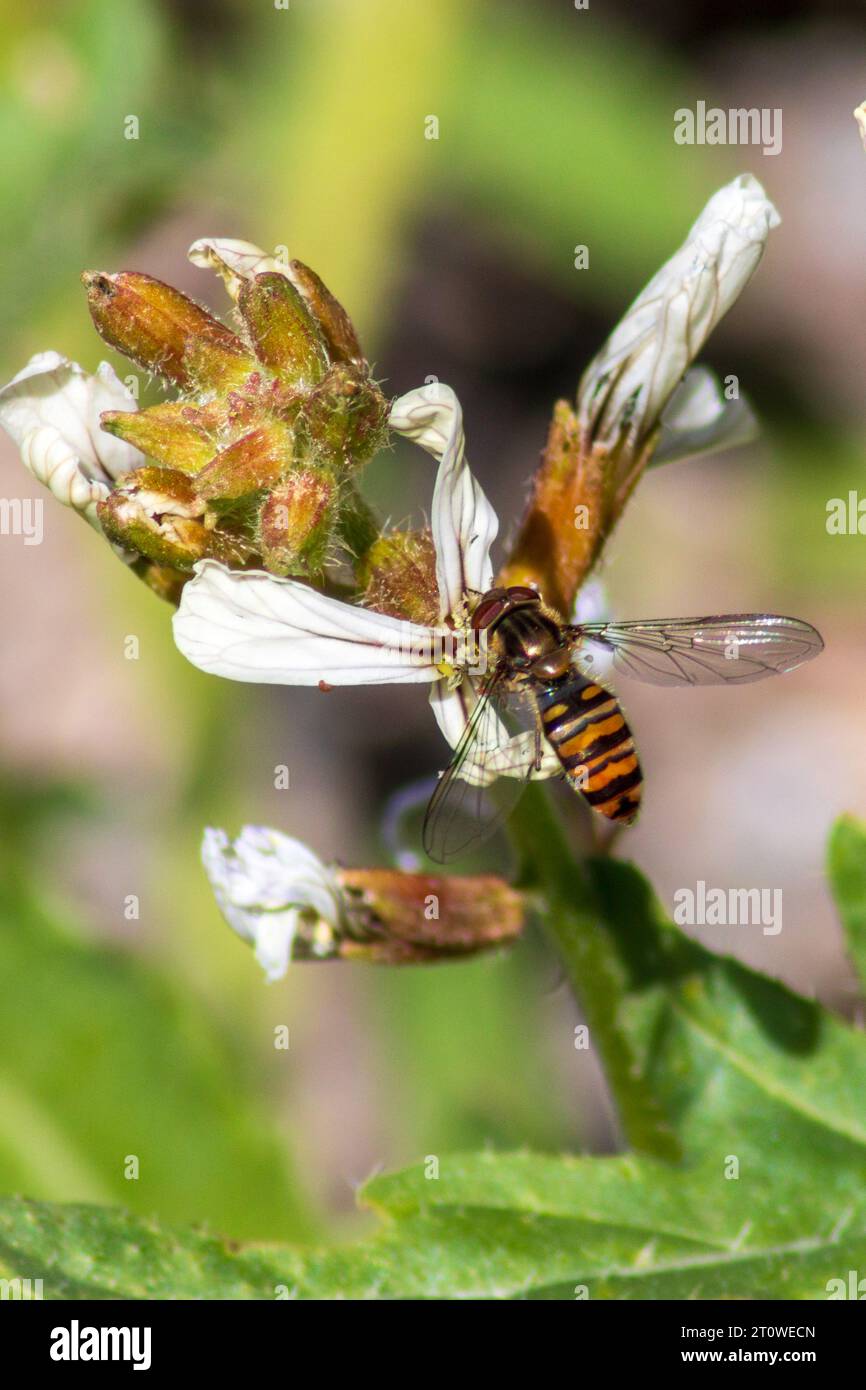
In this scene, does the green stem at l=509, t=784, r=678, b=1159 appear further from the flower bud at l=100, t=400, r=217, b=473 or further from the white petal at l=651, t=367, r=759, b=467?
the flower bud at l=100, t=400, r=217, b=473

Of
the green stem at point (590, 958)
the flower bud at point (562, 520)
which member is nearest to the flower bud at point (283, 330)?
the flower bud at point (562, 520)

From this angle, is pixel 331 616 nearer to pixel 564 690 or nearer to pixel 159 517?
pixel 159 517

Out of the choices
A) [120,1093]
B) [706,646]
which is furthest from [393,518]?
[706,646]

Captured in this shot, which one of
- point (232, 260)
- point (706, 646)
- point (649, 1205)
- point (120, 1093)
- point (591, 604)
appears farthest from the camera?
point (120, 1093)

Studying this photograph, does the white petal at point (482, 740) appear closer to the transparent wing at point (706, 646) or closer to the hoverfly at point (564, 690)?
the hoverfly at point (564, 690)
